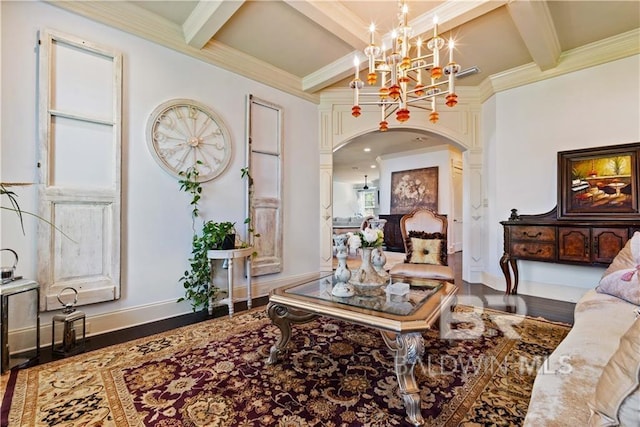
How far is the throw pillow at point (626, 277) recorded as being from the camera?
1868 mm

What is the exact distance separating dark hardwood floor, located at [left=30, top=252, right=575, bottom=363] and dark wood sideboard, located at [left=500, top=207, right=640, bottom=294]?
251 millimetres

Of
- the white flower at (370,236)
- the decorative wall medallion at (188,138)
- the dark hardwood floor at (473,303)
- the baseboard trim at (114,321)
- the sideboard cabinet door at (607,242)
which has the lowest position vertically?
the dark hardwood floor at (473,303)

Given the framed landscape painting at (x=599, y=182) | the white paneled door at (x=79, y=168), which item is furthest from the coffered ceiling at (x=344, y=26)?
the framed landscape painting at (x=599, y=182)

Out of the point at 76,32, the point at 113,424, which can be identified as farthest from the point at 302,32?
the point at 113,424

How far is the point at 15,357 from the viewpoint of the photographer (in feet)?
6.79

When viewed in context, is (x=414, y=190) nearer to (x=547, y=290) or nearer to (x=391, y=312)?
(x=547, y=290)

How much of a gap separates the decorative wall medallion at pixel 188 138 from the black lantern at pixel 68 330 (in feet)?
4.65

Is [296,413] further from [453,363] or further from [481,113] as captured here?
[481,113]

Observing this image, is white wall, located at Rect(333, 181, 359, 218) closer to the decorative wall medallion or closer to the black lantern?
the decorative wall medallion

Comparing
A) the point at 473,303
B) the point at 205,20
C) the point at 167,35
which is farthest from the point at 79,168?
the point at 473,303

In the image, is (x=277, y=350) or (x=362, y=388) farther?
(x=277, y=350)

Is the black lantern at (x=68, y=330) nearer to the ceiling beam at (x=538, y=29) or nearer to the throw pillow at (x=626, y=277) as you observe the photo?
the throw pillow at (x=626, y=277)

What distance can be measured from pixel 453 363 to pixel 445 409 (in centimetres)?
53

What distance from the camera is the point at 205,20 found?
2.66m
